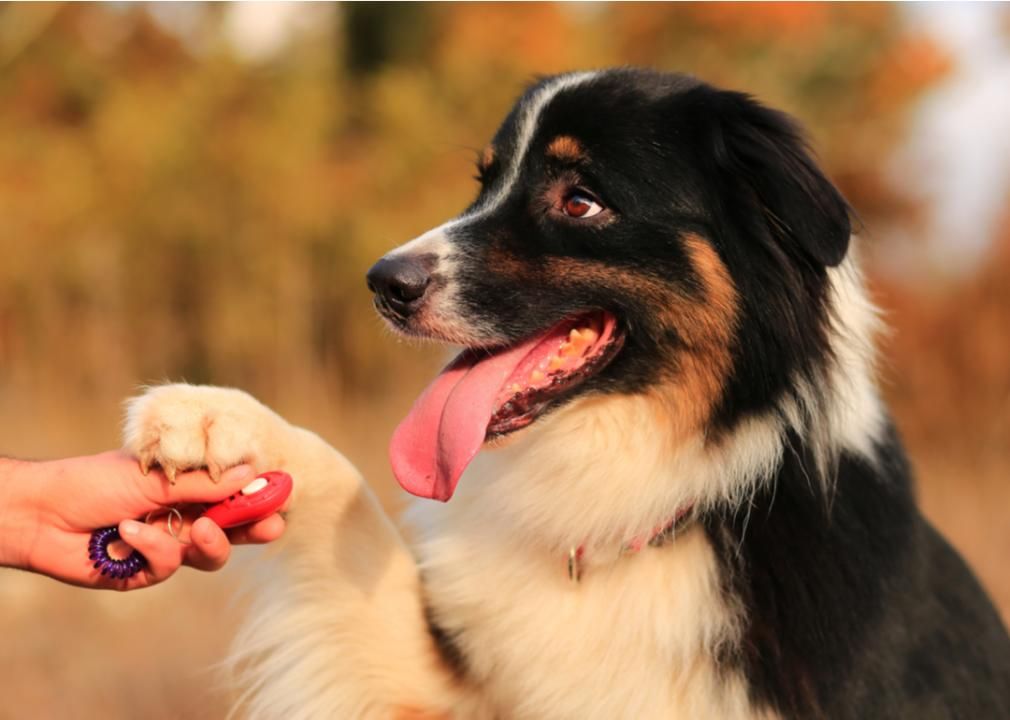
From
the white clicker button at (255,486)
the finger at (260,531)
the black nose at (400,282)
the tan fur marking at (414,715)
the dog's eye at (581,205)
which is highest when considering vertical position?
the dog's eye at (581,205)

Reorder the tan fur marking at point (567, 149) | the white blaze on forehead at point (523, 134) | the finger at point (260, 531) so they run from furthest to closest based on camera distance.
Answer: the white blaze on forehead at point (523, 134) → the tan fur marking at point (567, 149) → the finger at point (260, 531)

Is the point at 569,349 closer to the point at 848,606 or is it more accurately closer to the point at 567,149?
the point at 567,149

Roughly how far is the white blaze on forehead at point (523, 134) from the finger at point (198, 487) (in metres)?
1.13

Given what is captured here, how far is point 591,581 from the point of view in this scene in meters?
3.27

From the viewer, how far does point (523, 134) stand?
352 cm

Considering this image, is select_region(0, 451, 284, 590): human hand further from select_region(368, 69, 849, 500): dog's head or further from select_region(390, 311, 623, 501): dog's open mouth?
select_region(368, 69, 849, 500): dog's head

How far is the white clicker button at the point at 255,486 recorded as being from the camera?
287 cm

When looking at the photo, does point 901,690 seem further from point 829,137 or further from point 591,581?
point 829,137

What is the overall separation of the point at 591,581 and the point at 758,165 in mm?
1313

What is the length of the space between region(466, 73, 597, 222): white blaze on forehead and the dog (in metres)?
0.06

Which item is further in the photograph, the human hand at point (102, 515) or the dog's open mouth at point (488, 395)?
the dog's open mouth at point (488, 395)

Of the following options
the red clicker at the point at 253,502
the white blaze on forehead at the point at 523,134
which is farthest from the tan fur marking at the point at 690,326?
the red clicker at the point at 253,502

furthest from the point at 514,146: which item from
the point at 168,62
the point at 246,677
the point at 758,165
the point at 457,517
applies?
the point at 168,62

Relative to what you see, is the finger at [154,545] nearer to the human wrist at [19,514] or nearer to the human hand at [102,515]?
the human hand at [102,515]
